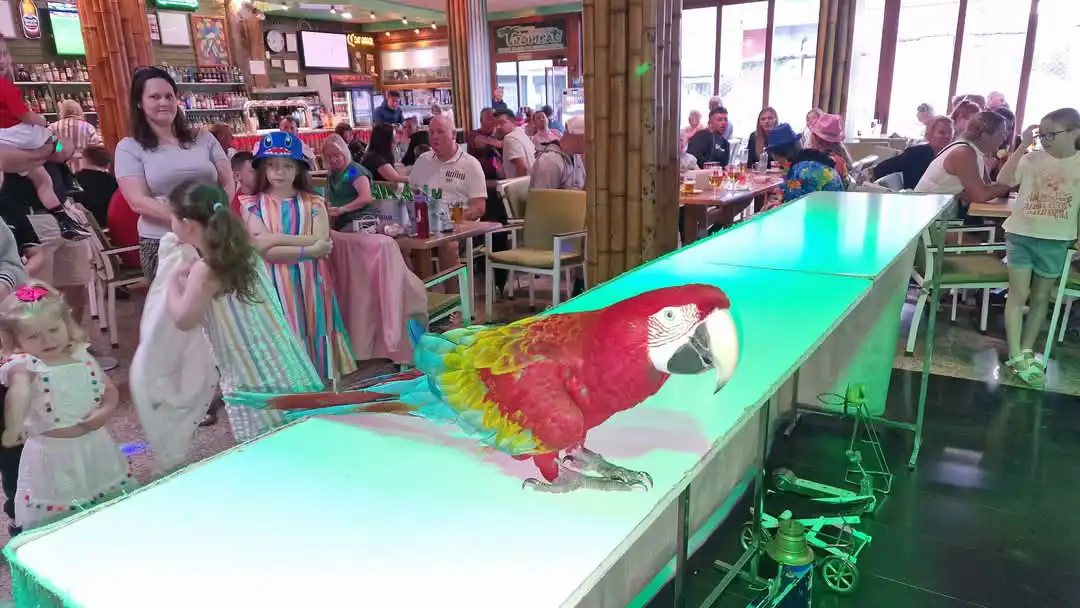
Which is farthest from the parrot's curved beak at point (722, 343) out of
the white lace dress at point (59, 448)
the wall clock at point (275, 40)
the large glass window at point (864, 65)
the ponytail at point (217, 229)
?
the wall clock at point (275, 40)

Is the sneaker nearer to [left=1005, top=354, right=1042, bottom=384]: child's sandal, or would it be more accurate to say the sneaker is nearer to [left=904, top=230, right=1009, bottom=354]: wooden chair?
[left=904, top=230, right=1009, bottom=354]: wooden chair

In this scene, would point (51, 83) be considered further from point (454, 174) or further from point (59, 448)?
point (59, 448)

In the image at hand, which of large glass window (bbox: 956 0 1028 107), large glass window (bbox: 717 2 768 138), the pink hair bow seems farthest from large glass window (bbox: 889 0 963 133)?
the pink hair bow

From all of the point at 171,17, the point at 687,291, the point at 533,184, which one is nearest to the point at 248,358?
the point at 687,291

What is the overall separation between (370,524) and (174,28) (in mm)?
11445

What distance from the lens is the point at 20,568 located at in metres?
0.85

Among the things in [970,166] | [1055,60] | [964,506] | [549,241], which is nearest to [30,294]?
[964,506]

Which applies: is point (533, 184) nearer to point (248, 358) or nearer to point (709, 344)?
point (248, 358)

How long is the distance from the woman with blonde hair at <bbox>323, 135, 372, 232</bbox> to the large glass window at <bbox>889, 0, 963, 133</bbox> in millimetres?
8713

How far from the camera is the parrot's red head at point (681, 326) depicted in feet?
3.84

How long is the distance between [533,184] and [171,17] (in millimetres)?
7790

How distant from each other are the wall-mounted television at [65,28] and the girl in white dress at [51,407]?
8784 mm

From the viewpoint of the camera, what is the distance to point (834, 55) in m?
9.58

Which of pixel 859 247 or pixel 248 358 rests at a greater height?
pixel 859 247
